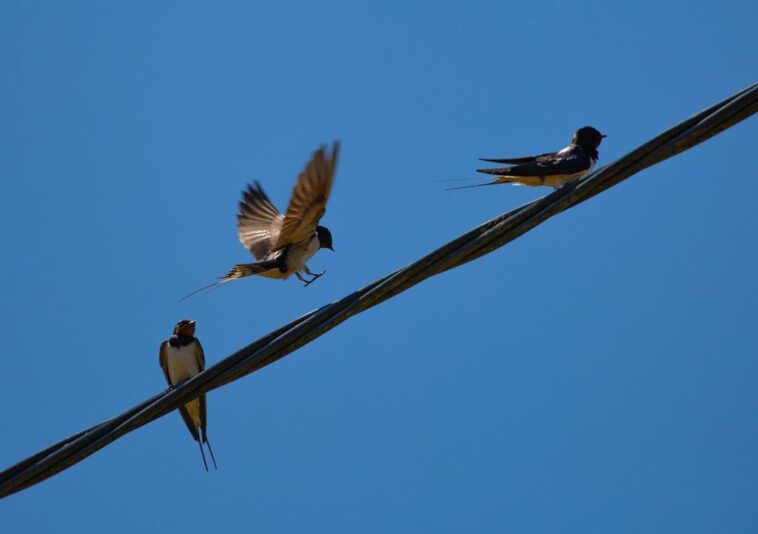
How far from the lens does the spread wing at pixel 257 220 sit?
7863 millimetres

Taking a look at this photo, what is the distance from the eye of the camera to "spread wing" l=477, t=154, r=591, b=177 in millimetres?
5645

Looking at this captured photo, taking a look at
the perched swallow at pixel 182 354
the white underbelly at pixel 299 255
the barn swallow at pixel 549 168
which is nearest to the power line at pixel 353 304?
the barn swallow at pixel 549 168

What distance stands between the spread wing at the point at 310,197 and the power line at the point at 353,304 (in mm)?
1559

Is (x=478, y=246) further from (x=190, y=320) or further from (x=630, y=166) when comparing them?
(x=190, y=320)

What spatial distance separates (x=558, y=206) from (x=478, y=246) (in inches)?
10.9

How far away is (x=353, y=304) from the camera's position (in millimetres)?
3646

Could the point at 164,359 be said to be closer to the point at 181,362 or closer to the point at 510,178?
the point at 181,362

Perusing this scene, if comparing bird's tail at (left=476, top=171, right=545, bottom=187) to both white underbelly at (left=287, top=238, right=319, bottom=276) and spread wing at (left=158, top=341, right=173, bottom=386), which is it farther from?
spread wing at (left=158, top=341, right=173, bottom=386)

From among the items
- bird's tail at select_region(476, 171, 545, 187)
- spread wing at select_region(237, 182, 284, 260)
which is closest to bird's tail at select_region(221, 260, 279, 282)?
spread wing at select_region(237, 182, 284, 260)

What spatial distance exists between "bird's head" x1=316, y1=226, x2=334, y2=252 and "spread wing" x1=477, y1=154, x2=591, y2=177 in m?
2.45

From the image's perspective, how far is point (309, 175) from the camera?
19.2 feet

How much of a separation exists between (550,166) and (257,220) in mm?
2927

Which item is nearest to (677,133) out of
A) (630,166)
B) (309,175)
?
(630,166)

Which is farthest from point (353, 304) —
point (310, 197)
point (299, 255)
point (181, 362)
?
point (181, 362)
